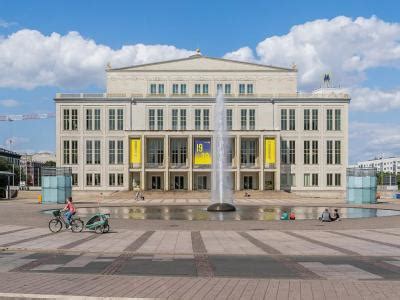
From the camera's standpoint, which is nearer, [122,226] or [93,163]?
[122,226]

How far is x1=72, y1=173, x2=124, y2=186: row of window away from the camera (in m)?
101

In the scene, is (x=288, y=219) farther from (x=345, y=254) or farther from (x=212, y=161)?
(x=212, y=161)

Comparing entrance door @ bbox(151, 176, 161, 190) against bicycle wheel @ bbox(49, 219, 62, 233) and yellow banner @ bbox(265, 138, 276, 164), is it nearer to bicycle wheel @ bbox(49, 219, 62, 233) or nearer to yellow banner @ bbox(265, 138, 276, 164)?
yellow banner @ bbox(265, 138, 276, 164)

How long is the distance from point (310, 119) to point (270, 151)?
1247 centimetres

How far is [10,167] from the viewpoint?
589ft

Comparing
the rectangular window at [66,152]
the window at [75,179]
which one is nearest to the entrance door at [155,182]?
the window at [75,179]

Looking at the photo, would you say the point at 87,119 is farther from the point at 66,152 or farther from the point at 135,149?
the point at 135,149

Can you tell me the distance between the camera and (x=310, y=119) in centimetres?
10175

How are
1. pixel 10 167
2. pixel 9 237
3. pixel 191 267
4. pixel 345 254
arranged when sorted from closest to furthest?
pixel 191 267 < pixel 345 254 < pixel 9 237 < pixel 10 167

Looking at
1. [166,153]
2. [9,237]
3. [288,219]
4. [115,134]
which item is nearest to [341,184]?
[166,153]

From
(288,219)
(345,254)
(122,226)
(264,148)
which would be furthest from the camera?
(264,148)

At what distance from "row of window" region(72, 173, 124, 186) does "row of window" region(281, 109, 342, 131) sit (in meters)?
32.8

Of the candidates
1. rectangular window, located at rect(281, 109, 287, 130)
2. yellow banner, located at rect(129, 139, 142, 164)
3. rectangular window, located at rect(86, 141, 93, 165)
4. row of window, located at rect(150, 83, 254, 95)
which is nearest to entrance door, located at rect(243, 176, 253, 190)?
rectangular window, located at rect(281, 109, 287, 130)

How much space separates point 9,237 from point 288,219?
19.2m
